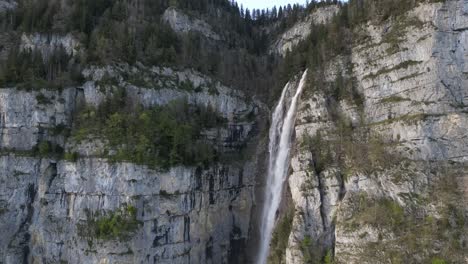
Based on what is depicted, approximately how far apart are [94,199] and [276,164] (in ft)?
67.1

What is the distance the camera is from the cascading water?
143 feet

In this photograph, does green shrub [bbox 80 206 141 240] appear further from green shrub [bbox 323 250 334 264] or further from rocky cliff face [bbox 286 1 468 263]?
green shrub [bbox 323 250 334 264]

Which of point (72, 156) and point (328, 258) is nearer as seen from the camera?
point (328, 258)

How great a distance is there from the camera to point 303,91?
46.4 m

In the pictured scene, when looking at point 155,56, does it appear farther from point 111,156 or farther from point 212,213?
point 212,213

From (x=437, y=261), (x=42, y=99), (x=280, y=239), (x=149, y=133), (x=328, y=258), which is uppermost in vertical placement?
(x=42, y=99)

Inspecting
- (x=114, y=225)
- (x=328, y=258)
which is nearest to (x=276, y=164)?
(x=328, y=258)

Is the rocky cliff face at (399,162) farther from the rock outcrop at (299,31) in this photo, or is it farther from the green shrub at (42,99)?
the green shrub at (42,99)

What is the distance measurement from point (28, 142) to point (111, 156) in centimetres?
1019

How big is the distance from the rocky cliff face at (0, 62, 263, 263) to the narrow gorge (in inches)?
6.0

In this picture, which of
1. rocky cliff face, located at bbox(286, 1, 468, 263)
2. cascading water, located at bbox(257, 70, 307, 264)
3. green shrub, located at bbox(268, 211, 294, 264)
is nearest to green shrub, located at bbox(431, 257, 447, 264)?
rocky cliff face, located at bbox(286, 1, 468, 263)

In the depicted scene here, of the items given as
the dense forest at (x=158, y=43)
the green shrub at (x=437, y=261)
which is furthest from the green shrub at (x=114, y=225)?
the green shrub at (x=437, y=261)

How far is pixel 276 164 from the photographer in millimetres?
46188

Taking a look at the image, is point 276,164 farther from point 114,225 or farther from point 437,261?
point 437,261
